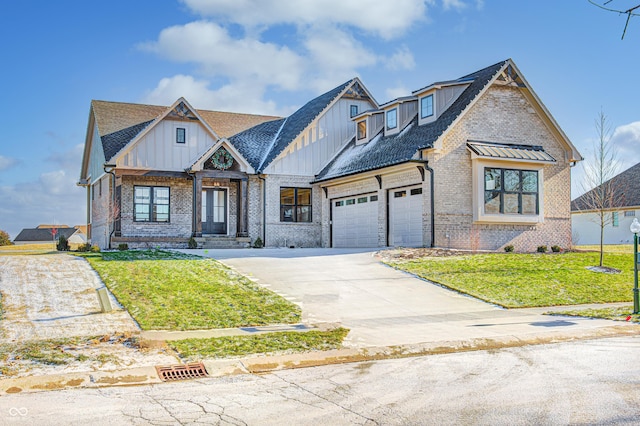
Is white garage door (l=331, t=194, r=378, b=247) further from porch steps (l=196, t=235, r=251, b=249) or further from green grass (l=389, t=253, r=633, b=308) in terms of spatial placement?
green grass (l=389, t=253, r=633, b=308)

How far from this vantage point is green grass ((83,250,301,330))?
38.1 feet

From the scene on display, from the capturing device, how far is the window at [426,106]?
25.0m

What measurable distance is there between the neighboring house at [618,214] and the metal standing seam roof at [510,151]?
14.5m

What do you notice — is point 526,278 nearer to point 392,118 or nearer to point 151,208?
point 392,118

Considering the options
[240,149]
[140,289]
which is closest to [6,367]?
[140,289]

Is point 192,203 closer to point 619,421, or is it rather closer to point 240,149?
point 240,149

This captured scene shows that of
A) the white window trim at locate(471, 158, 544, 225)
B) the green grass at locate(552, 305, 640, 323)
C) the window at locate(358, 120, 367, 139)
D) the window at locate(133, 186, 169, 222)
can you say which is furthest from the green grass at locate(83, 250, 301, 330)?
the window at locate(358, 120, 367, 139)

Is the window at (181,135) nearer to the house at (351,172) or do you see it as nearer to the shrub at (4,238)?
the house at (351,172)

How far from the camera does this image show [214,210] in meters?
28.4

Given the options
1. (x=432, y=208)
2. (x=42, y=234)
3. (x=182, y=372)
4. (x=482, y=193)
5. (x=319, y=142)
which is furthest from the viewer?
(x=42, y=234)

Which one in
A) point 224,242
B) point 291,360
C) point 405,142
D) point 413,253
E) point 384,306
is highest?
point 405,142

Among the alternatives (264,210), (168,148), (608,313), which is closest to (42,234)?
(168,148)

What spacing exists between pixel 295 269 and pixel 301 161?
11390 millimetres

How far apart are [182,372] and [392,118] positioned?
67.6 feet
